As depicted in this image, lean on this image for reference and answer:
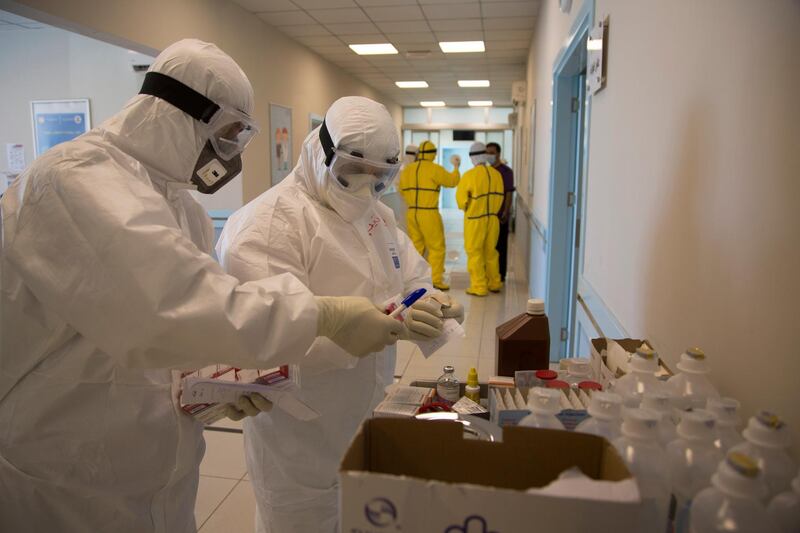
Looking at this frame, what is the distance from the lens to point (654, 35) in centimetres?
137

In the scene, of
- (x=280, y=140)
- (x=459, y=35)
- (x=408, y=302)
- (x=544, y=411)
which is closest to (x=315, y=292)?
(x=408, y=302)

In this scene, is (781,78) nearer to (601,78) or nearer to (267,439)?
(601,78)

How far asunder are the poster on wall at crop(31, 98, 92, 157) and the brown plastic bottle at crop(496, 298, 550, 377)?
16.3 feet

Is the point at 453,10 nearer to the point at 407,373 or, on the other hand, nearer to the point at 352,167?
the point at 407,373

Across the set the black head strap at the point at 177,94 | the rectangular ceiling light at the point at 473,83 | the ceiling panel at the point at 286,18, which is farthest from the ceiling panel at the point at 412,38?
the black head strap at the point at 177,94

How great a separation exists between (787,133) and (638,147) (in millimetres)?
762

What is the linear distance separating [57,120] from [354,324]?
17.3 ft

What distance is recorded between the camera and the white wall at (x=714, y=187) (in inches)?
30.8

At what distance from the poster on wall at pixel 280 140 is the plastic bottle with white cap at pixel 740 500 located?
219 inches

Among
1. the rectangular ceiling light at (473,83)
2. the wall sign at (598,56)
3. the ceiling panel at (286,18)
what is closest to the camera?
the wall sign at (598,56)

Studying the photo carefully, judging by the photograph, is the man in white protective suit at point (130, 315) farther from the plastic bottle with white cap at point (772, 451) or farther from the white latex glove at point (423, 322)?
the plastic bottle with white cap at point (772, 451)

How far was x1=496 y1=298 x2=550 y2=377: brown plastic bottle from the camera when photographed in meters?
1.39

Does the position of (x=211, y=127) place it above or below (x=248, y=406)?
above

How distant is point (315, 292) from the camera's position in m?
1.55
